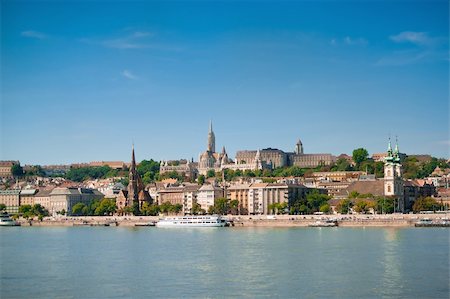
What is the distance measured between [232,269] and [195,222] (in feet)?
129

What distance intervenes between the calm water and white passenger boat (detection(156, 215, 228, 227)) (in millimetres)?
24968

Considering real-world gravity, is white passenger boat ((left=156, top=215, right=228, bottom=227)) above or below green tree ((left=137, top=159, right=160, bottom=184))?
below

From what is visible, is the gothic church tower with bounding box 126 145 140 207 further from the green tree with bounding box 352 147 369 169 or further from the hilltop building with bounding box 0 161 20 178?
the hilltop building with bounding box 0 161 20 178

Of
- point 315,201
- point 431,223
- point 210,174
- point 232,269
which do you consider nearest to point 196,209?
point 315,201

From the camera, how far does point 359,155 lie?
395 ft

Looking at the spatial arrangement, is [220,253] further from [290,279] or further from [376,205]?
[376,205]

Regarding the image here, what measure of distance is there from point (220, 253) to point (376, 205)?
4029 centimetres

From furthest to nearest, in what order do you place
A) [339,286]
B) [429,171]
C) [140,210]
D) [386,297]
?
[429,171]
[140,210]
[339,286]
[386,297]

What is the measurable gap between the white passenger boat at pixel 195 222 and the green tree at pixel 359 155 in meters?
53.7

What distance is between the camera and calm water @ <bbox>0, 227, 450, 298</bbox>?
24.0m

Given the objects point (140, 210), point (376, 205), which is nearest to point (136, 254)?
point (376, 205)

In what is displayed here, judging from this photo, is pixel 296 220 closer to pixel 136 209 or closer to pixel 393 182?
pixel 393 182

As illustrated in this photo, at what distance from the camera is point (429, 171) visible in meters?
110

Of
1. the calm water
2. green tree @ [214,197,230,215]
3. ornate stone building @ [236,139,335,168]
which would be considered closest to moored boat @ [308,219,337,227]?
green tree @ [214,197,230,215]
